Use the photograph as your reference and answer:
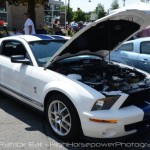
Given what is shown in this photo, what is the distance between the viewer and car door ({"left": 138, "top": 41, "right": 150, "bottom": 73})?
7082 mm

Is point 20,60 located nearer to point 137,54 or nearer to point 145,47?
point 137,54

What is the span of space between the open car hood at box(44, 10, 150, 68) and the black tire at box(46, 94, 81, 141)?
0.69m

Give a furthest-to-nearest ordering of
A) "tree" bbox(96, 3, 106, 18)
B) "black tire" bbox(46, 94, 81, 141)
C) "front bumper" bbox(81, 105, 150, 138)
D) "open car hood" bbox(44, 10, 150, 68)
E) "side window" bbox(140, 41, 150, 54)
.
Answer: "tree" bbox(96, 3, 106, 18) → "side window" bbox(140, 41, 150, 54) → "open car hood" bbox(44, 10, 150, 68) → "black tire" bbox(46, 94, 81, 141) → "front bumper" bbox(81, 105, 150, 138)

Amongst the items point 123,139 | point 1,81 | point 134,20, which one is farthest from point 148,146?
point 1,81

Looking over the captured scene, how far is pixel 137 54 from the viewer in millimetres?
7414

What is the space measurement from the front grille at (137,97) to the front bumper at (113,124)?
0.39ft

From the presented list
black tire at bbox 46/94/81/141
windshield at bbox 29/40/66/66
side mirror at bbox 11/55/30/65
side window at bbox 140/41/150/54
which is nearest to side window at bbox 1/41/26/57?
windshield at bbox 29/40/66/66

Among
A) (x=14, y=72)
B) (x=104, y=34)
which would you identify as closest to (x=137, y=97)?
(x=104, y=34)

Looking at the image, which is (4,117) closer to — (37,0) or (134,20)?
(134,20)

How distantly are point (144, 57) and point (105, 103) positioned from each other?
3.71m

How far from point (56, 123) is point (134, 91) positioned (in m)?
1.22

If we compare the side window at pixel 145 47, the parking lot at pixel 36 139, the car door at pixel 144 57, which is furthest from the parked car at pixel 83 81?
the side window at pixel 145 47

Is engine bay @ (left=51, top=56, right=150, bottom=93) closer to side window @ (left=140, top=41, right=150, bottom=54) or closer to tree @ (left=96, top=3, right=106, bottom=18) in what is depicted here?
side window @ (left=140, top=41, right=150, bottom=54)

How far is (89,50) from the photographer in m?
5.54
